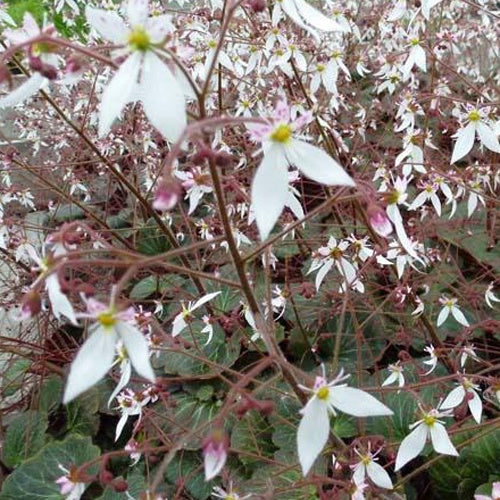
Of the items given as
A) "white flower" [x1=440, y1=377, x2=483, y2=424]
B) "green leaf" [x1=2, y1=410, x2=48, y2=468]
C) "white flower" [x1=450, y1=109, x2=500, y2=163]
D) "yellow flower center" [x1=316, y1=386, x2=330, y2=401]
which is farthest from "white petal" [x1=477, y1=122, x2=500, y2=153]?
"green leaf" [x1=2, y1=410, x2=48, y2=468]

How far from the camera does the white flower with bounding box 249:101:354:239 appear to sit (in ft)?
1.84

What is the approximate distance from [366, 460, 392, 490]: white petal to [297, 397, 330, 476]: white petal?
32 centimetres

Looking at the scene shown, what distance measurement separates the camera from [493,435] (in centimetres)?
117

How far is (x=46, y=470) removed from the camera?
1.34 m

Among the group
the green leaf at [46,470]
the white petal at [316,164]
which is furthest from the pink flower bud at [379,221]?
the green leaf at [46,470]

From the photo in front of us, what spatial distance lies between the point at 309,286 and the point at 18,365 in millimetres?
1006

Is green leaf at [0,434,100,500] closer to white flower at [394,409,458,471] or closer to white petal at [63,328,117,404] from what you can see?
white flower at [394,409,458,471]

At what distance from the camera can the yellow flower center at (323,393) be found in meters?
0.63

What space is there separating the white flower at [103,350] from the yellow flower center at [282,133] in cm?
21

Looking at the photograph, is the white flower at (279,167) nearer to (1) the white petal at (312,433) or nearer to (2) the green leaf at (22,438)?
(1) the white petal at (312,433)

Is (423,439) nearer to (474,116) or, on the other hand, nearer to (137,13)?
(474,116)

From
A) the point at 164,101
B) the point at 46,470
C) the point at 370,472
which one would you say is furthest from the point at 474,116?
the point at 46,470

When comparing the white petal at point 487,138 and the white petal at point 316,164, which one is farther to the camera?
the white petal at point 487,138

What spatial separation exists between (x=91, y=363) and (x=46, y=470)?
928 millimetres
